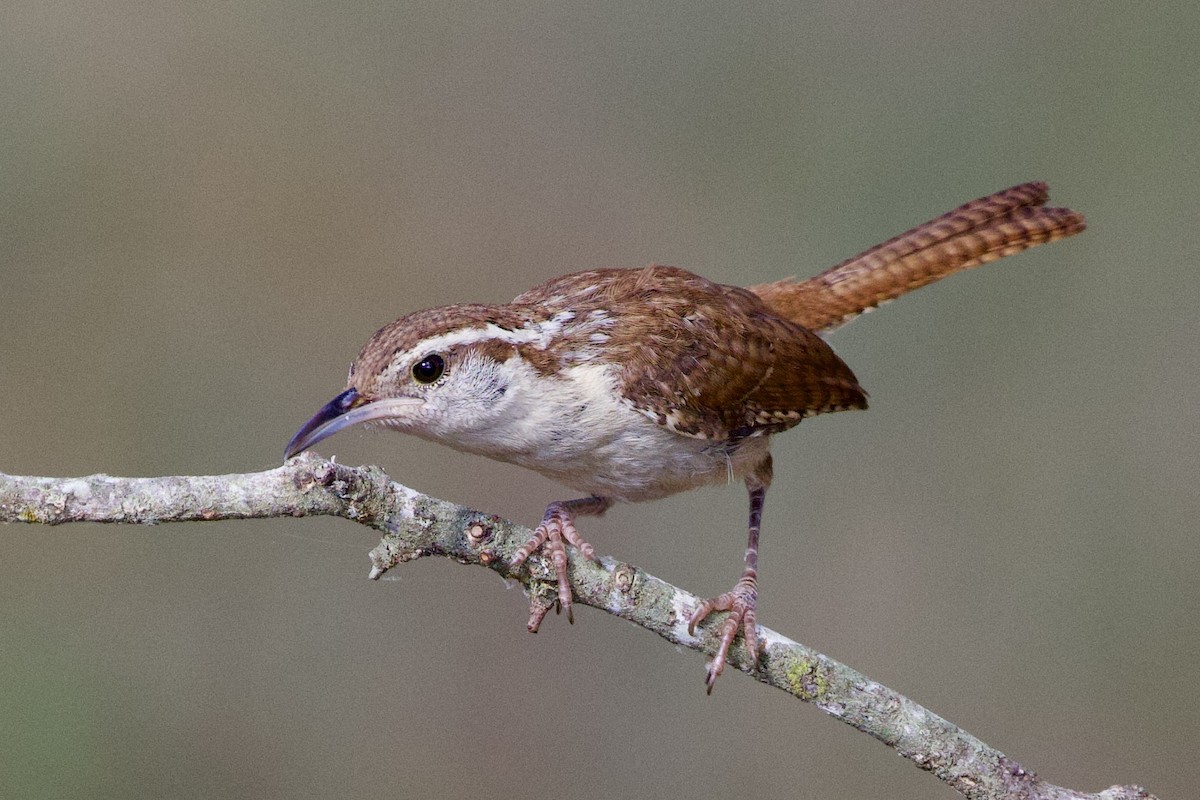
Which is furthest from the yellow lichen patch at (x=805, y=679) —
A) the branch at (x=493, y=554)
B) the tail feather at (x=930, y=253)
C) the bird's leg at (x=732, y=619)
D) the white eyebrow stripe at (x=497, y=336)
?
the tail feather at (x=930, y=253)

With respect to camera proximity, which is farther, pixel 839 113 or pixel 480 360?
pixel 839 113

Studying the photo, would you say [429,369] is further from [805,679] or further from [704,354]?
[805,679]

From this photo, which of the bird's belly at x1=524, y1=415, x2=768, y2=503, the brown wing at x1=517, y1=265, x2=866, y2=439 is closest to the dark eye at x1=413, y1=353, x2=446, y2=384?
the bird's belly at x1=524, y1=415, x2=768, y2=503

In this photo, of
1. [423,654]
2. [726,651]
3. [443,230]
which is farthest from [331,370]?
[726,651]

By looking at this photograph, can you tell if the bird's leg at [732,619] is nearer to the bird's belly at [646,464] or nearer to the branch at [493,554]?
the branch at [493,554]

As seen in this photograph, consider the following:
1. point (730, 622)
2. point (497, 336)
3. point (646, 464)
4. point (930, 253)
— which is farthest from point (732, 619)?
point (930, 253)

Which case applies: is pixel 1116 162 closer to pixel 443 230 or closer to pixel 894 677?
pixel 894 677
